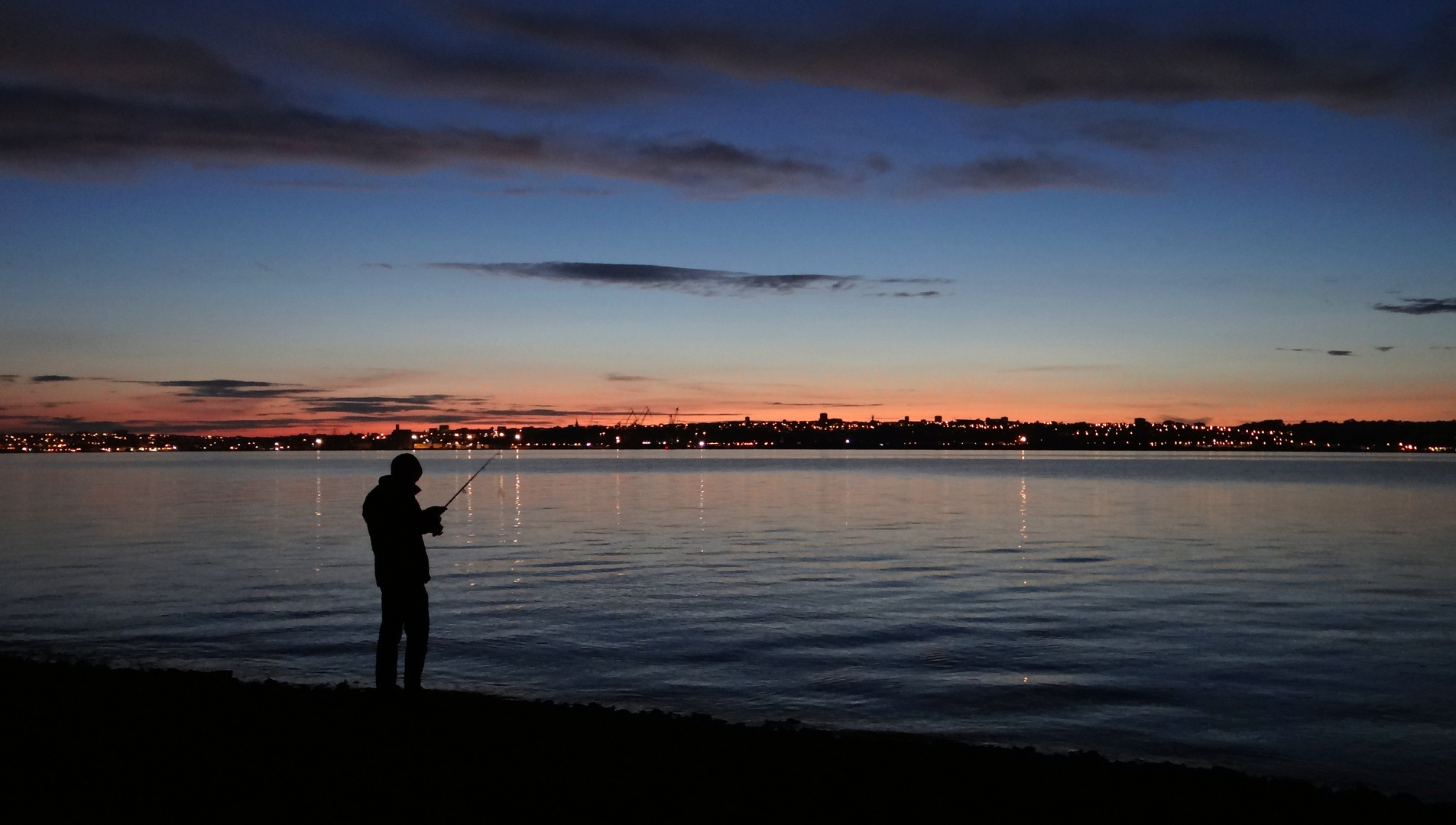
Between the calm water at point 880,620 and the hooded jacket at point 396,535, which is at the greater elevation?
the hooded jacket at point 396,535

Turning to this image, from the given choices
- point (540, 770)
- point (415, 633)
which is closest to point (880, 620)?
point (415, 633)

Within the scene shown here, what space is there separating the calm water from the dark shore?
7.50 ft

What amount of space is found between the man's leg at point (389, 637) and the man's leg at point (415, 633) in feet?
0.26

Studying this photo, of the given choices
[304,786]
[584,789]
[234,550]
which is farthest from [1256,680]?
[234,550]

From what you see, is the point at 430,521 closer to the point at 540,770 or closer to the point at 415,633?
the point at 415,633

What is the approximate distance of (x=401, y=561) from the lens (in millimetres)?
10438

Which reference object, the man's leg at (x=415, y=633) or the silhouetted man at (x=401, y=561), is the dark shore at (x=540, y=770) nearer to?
the man's leg at (x=415, y=633)

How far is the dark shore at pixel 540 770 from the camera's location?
26.0 feet

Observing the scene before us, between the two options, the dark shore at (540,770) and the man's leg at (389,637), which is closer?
the dark shore at (540,770)

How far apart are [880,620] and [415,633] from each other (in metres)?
10.9

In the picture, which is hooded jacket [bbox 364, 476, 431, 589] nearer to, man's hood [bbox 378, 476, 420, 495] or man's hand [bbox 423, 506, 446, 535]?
man's hood [bbox 378, 476, 420, 495]

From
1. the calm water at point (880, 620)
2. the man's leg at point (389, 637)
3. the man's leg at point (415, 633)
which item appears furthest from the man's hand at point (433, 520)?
the calm water at point (880, 620)

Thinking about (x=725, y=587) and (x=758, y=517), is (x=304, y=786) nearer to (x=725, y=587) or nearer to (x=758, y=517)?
(x=725, y=587)

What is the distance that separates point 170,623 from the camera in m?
20.0
